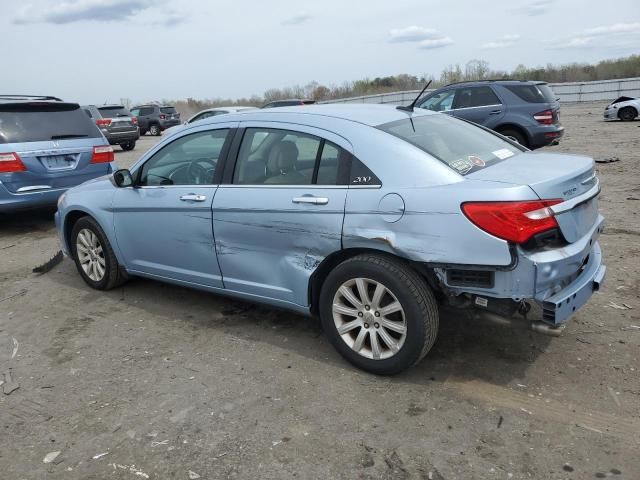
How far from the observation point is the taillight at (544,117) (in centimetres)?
1084

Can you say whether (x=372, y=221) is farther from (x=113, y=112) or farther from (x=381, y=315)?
(x=113, y=112)

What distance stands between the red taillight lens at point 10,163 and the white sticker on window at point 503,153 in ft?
20.2

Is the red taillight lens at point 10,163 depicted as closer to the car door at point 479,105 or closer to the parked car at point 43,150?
the parked car at point 43,150

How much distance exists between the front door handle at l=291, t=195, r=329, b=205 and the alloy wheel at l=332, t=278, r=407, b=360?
522mm

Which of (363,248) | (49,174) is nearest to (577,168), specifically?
(363,248)

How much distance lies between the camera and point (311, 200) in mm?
3527

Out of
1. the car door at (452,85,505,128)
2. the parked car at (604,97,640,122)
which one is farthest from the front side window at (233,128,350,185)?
the parked car at (604,97,640,122)

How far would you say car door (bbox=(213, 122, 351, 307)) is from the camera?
3500 millimetres

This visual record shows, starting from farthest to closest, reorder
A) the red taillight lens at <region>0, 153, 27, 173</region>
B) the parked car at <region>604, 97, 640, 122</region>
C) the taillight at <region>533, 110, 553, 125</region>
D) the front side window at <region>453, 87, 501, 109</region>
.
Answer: the parked car at <region>604, 97, 640, 122</region>, the front side window at <region>453, 87, 501, 109</region>, the taillight at <region>533, 110, 553, 125</region>, the red taillight lens at <region>0, 153, 27, 173</region>

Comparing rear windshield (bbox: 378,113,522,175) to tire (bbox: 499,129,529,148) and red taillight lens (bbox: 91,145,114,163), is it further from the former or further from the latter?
tire (bbox: 499,129,529,148)

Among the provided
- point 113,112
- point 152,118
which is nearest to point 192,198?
point 113,112

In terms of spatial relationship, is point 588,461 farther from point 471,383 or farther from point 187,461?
point 187,461

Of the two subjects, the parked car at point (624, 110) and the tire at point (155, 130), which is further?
the tire at point (155, 130)

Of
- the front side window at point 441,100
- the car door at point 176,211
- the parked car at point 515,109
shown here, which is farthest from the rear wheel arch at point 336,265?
the front side window at point 441,100
